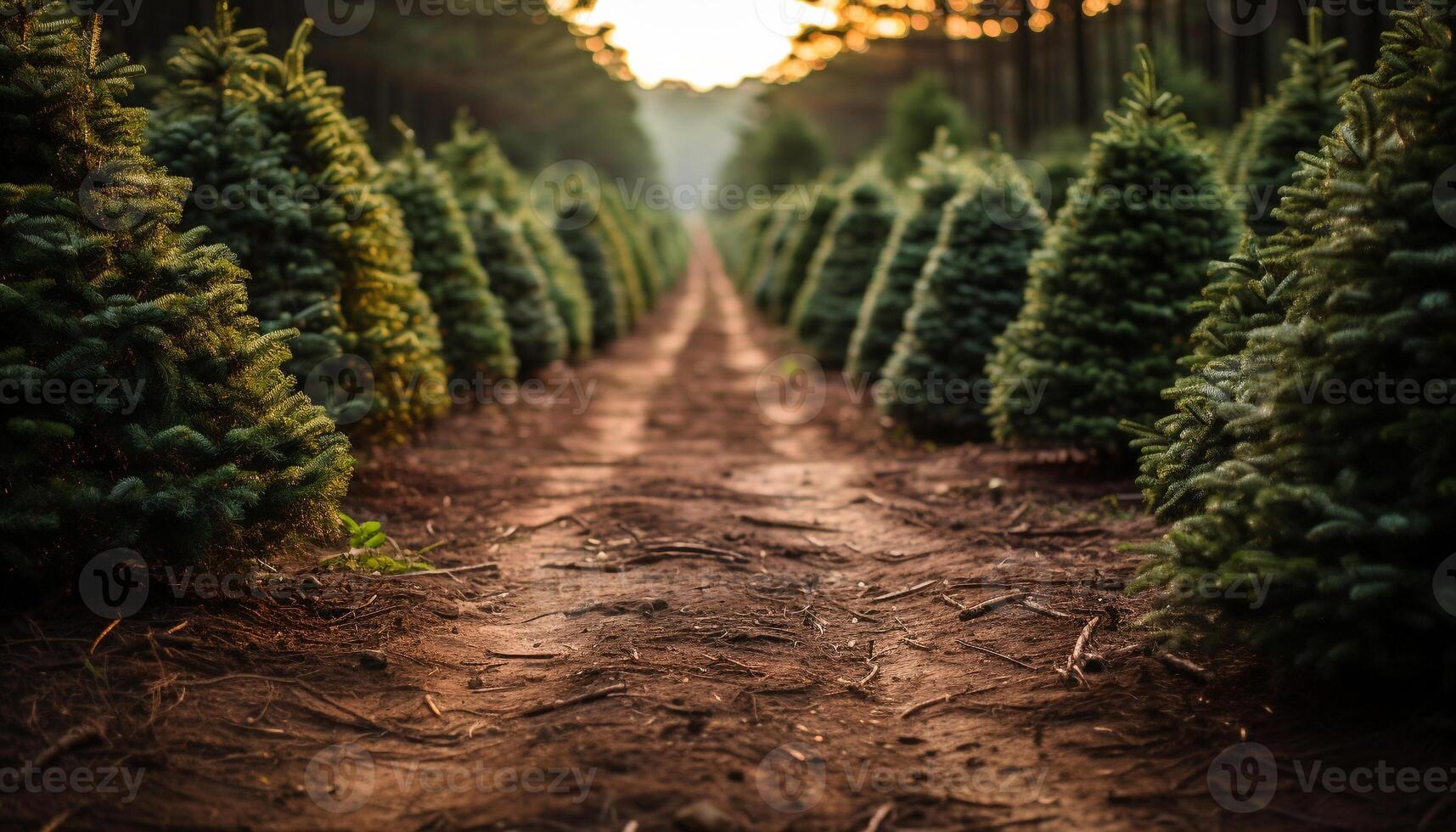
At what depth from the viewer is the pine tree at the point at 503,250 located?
1459 cm

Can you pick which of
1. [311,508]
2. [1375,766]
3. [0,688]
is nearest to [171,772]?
[0,688]

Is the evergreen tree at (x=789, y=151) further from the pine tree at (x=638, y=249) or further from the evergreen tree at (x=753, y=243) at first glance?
the pine tree at (x=638, y=249)

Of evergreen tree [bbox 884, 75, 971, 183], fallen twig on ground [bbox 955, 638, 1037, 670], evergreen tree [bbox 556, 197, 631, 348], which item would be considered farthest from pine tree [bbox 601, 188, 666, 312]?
fallen twig on ground [bbox 955, 638, 1037, 670]

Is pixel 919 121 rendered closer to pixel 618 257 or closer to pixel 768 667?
pixel 618 257

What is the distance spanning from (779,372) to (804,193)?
304 inches

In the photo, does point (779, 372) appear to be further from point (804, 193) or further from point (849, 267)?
point (804, 193)

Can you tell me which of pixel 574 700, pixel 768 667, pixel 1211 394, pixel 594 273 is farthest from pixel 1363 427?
pixel 594 273

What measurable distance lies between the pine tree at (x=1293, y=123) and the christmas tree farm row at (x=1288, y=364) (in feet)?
3.27

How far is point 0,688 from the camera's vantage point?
3812 mm

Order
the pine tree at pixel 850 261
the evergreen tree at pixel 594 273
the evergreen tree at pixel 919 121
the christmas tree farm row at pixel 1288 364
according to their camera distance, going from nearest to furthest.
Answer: the christmas tree farm row at pixel 1288 364, the pine tree at pixel 850 261, the evergreen tree at pixel 594 273, the evergreen tree at pixel 919 121

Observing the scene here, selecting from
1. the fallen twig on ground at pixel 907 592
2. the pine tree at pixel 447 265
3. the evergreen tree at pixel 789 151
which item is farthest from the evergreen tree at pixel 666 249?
the fallen twig on ground at pixel 907 592

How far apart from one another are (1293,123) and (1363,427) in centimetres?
671

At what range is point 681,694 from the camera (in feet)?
14.4

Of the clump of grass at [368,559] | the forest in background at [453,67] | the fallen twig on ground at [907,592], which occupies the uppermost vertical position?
the forest in background at [453,67]
